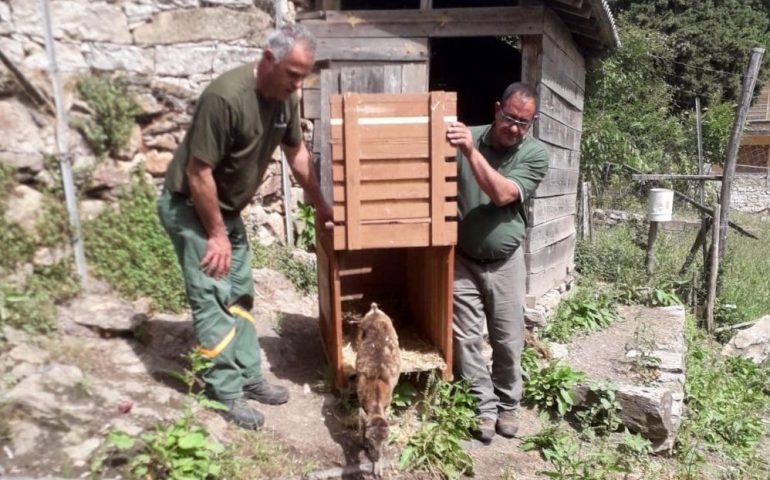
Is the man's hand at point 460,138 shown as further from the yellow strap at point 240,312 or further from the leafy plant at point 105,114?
the leafy plant at point 105,114

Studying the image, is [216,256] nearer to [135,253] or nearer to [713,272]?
[135,253]

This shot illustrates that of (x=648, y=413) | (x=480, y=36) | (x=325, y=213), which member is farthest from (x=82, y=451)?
(x=480, y=36)

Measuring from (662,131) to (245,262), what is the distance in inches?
551

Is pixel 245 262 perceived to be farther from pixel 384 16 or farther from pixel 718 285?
pixel 718 285

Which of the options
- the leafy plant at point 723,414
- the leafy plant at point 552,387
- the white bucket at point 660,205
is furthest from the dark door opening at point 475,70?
the leafy plant at point 552,387

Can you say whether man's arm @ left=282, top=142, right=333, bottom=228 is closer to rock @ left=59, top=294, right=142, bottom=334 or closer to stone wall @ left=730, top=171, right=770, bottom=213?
rock @ left=59, top=294, right=142, bottom=334

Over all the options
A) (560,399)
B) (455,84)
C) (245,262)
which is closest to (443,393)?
(560,399)

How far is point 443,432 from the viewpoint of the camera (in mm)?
3432

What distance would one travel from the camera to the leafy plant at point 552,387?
171 inches

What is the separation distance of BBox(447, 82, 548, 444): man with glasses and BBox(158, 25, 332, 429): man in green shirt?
3.82 ft

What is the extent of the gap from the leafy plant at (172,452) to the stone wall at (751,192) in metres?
18.4

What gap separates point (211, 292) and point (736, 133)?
6.15 metres

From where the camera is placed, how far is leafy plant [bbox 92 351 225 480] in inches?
104

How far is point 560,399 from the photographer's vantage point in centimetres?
434
